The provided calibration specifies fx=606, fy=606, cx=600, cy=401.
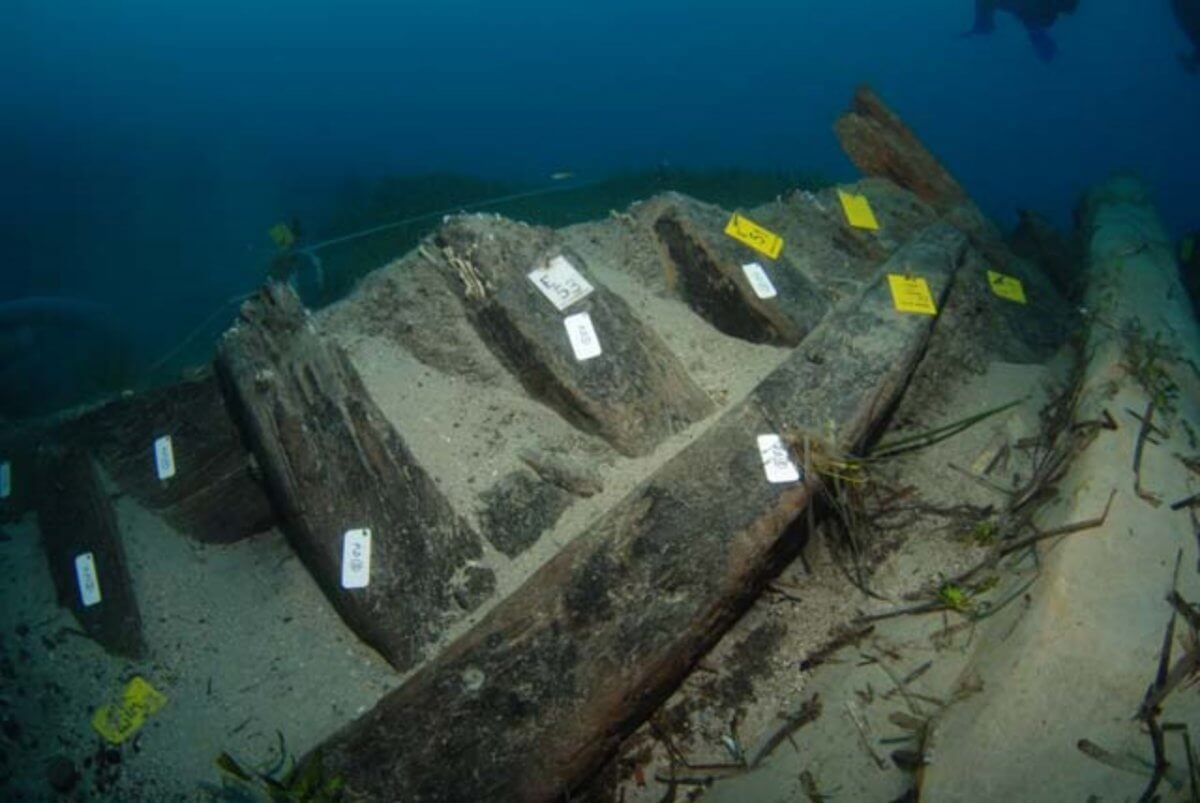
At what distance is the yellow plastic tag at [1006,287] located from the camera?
4.28m

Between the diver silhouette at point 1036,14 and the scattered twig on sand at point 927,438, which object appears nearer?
the scattered twig on sand at point 927,438

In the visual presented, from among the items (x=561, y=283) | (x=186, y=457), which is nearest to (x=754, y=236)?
(x=561, y=283)

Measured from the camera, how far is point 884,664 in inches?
95.2

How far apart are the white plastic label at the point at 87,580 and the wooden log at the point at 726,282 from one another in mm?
3439

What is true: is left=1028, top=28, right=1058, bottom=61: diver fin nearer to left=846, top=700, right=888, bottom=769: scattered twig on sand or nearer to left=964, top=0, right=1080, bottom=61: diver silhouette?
left=964, top=0, right=1080, bottom=61: diver silhouette

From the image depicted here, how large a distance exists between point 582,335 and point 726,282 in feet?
3.59

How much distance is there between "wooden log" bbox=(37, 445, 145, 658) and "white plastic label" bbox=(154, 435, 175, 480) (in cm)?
27

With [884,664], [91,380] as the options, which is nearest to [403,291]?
[884,664]

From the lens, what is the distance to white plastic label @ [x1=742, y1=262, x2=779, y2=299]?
11.8ft

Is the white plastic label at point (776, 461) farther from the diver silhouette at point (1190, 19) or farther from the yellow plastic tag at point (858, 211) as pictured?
the diver silhouette at point (1190, 19)

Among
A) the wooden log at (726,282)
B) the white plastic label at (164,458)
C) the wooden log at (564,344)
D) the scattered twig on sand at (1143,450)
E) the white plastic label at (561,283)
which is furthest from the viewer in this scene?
the wooden log at (726,282)

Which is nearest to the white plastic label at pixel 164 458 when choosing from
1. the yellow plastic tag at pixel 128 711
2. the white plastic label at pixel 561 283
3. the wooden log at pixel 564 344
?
the yellow plastic tag at pixel 128 711

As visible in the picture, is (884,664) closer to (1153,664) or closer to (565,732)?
(1153,664)

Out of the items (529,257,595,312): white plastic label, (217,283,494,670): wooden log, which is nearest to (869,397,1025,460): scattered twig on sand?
(529,257,595,312): white plastic label
